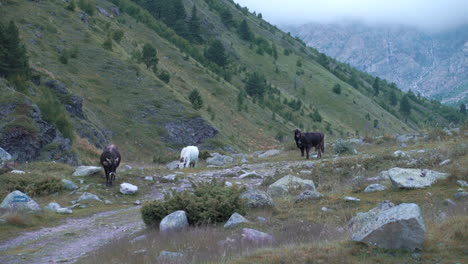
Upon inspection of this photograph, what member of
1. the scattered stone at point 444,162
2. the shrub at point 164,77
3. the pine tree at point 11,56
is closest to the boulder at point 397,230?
the scattered stone at point 444,162

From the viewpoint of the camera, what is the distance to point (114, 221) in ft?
42.3

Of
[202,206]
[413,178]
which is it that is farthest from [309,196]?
[202,206]

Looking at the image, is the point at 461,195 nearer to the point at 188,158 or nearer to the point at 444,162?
the point at 444,162

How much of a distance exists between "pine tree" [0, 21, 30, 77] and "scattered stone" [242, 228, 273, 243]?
25.4 metres

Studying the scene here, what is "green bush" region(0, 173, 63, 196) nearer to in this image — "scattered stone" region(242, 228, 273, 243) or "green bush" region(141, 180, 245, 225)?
"green bush" region(141, 180, 245, 225)

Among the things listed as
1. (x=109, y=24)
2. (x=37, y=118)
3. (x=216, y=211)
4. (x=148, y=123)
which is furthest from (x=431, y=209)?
(x=109, y=24)

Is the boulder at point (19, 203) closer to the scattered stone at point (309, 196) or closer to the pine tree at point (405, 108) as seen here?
the scattered stone at point (309, 196)

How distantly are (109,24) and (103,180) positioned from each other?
47.2 meters

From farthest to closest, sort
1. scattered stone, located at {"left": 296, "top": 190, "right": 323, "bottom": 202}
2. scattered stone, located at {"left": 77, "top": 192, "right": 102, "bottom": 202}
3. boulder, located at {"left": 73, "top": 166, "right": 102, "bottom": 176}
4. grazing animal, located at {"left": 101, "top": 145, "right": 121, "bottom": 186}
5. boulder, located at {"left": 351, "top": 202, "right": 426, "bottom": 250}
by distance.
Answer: boulder, located at {"left": 73, "top": 166, "right": 102, "bottom": 176} → grazing animal, located at {"left": 101, "top": 145, "right": 121, "bottom": 186} → scattered stone, located at {"left": 77, "top": 192, "right": 102, "bottom": 202} → scattered stone, located at {"left": 296, "top": 190, "right": 323, "bottom": 202} → boulder, located at {"left": 351, "top": 202, "right": 426, "bottom": 250}

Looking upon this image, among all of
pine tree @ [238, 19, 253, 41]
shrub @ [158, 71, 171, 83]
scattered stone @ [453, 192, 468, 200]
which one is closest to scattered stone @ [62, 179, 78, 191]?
scattered stone @ [453, 192, 468, 200]

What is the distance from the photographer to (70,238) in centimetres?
1117

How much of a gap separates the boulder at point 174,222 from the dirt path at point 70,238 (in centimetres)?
124

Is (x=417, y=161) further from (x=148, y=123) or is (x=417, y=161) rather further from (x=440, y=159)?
(x=148, y=123)

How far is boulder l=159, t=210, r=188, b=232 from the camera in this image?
33.2 ft
